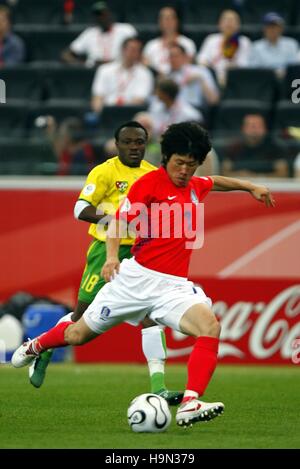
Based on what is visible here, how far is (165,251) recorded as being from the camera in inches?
330

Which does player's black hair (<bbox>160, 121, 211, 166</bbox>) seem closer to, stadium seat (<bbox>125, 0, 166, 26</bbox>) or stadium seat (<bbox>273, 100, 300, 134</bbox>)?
stadium seat (<bbox>273, 100, 300, 134</bbox>)

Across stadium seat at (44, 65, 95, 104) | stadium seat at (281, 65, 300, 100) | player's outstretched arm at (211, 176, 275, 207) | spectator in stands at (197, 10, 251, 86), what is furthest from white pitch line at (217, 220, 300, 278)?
player's outstretched arm at (211, 176, 275, 207)

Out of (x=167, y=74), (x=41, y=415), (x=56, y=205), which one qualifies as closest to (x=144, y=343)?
(x=41, y=415)

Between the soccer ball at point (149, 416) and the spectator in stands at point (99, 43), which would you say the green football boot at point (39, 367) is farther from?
the spectator in stands at point (99, 43)

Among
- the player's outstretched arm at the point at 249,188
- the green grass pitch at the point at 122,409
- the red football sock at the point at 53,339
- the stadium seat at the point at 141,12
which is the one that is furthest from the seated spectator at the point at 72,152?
the player's outstretched arm at the point at 249,188

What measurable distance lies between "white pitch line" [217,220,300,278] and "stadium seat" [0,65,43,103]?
397 cm

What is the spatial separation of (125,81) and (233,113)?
1529 mm

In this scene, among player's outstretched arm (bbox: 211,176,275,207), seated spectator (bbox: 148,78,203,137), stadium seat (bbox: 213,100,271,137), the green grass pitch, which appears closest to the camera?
the green grass pitch

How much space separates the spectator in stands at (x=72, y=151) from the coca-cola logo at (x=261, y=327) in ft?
7.69

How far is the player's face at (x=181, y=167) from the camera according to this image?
8.27 metres

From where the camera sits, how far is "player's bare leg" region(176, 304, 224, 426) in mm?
7816

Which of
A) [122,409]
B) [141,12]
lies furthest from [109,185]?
[141,12]

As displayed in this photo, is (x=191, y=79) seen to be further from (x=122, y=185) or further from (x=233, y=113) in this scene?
(x=122, y=185)

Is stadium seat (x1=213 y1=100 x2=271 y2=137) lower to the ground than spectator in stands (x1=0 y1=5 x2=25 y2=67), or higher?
lower
